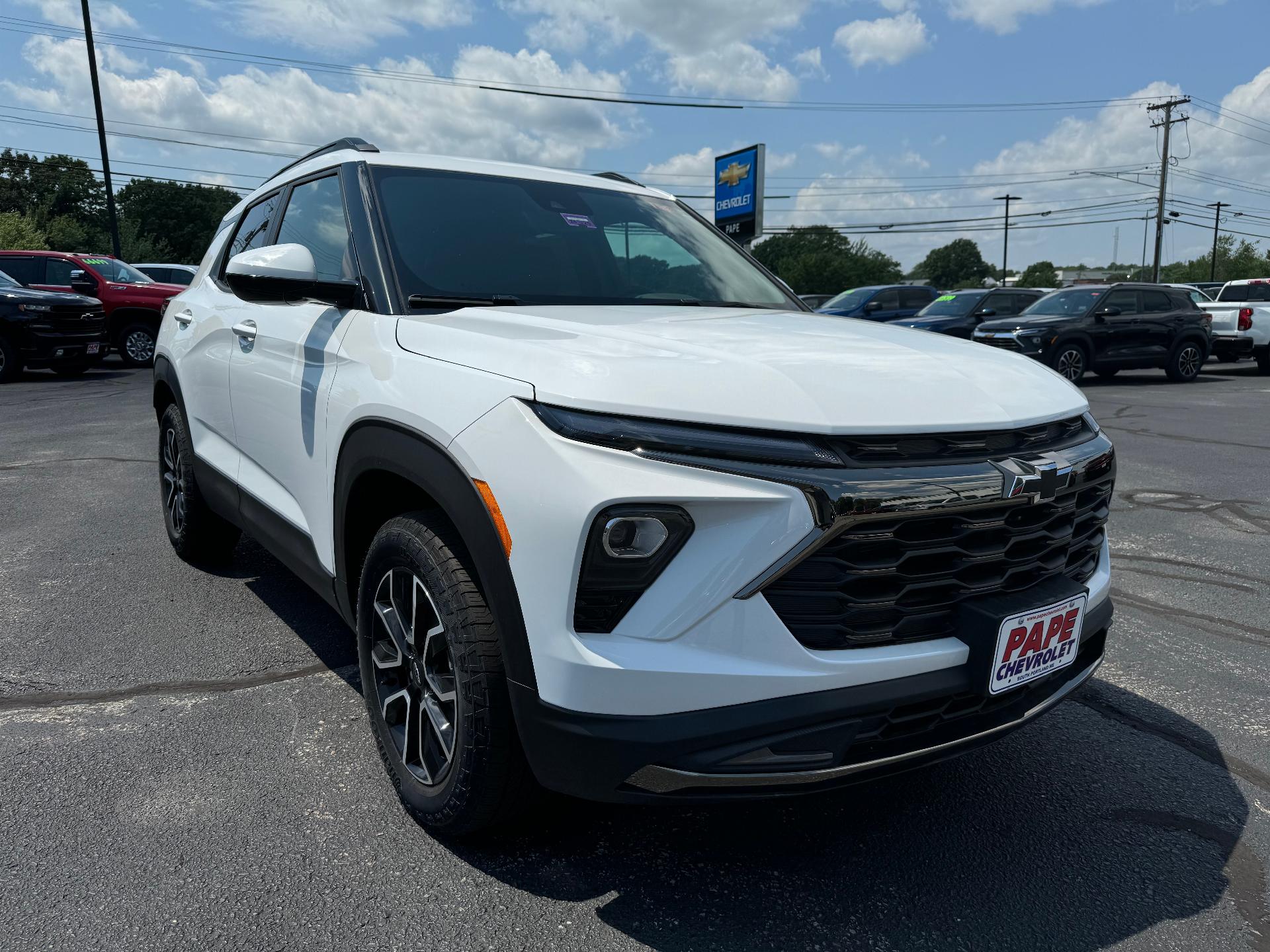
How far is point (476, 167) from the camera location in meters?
3.35

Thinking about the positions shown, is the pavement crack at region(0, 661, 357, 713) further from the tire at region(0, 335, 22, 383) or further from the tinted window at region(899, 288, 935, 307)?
the tinted window at region(899, 288, 935, 307)

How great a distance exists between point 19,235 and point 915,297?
40495 mm

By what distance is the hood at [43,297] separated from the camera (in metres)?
13.7

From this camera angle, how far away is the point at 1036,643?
82.8 inches

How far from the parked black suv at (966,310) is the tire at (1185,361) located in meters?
2.93

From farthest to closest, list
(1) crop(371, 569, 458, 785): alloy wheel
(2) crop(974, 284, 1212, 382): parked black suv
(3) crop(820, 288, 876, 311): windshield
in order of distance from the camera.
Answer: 1. (3) crop(820, 288, 876, 311): windshield
2. (2) crop(974, 284, 1212, 382): parked black suv
3. (1) crop(371, 569, 458, 785): alloy wheel

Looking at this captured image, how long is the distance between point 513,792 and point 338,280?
1.56 metres

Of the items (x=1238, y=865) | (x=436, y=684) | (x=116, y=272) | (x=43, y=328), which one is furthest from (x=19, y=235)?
(x=1238, y=865)

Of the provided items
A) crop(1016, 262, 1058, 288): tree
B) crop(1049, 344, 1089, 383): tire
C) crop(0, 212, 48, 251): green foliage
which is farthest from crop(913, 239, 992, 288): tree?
crop(1049, 344, 1089, 383): tire

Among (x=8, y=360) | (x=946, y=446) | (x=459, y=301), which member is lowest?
(x=8, y=360)

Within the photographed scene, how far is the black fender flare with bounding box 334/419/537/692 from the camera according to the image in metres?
1.95

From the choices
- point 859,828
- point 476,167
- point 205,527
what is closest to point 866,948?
point 859,828

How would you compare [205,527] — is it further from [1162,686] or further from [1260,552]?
[1260,552]

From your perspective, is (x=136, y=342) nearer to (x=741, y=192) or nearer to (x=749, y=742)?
(x=741, y=192)
